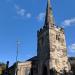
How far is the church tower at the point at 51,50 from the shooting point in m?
55.7

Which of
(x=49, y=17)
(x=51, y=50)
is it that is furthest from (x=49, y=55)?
(x=49, y=17)

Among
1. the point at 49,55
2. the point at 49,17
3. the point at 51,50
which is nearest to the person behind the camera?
the point at 49,55

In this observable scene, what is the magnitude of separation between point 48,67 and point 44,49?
550 centimetres

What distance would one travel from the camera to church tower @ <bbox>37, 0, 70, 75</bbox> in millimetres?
55688

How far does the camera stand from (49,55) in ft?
184

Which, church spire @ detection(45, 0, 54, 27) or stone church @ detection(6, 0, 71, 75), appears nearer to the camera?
stone church @ detection(6, 0, 71, 75)

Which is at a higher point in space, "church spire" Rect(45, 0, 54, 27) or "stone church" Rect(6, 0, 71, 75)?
"church spire" Rect(45, 0, 54, 27)

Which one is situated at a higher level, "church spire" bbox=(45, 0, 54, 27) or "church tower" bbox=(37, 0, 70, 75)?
"church spire" bbox=(45, 0, 54, 27)

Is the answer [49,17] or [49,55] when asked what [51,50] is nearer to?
[49,55]

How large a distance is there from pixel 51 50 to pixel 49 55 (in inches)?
52.5

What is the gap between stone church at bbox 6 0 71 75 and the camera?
5588 cm

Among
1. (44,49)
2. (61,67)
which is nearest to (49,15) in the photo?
(44,49)

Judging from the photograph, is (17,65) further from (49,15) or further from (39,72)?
(49,15)

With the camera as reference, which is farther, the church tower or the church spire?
the church spire
